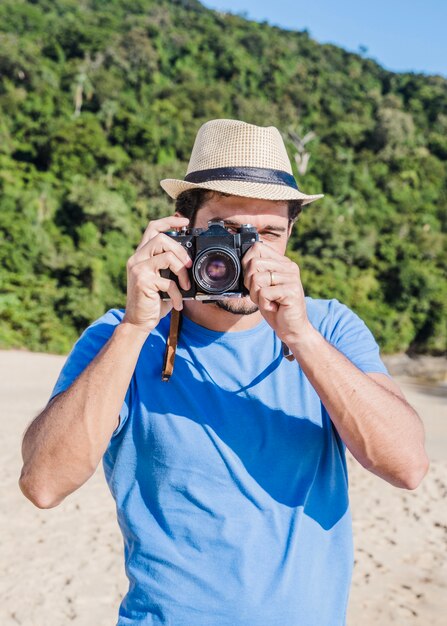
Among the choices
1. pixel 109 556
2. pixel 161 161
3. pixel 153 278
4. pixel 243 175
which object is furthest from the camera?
pixel 161 161

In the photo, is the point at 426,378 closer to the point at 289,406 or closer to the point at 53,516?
the point at 53,516

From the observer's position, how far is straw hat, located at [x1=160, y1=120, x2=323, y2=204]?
5.69 feet

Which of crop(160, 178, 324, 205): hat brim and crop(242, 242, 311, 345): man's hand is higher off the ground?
crop(160, 178, 324, 205): hat brim

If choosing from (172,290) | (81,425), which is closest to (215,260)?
(172,290)

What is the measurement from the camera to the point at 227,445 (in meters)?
1.47

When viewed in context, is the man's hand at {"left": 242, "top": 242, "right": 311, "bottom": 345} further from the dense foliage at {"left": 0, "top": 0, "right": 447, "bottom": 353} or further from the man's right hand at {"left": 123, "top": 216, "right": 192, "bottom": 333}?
the dense foliage at {"left": 0, "top": 0, "right": 447, "bottom": 353}

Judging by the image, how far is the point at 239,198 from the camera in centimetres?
176

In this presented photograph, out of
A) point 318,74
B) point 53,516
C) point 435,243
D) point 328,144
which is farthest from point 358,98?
point 53,516

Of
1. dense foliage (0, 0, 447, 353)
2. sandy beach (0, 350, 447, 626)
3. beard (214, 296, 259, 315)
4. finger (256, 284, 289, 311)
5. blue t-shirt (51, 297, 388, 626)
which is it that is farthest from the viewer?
dense foliage (0, 0, 447, 353)

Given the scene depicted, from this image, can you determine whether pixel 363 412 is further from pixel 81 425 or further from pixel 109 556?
pixel 109 556

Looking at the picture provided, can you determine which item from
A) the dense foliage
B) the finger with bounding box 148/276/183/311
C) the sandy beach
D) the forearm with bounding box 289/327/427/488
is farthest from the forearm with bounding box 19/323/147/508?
the dense foliage

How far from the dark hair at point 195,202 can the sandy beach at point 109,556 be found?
3.68 m

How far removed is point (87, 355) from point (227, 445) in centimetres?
43

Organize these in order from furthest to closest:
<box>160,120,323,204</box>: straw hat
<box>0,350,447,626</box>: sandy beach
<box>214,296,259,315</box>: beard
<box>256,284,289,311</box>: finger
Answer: <box>0,350,447,626</box>: sandy beach, <box>160,120,323,204</box>: straw hat, <box>214,296,259,315</box>: beard, <box>256,284,289,311</box>: finger
